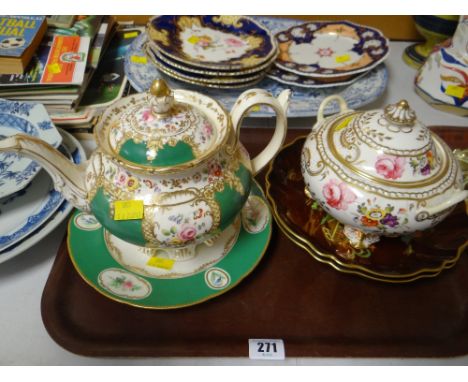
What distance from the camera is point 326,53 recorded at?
1.38 metres

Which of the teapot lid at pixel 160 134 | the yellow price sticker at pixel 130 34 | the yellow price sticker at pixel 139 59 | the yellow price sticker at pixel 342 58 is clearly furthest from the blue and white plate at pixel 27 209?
the yellow price sticker at pixel 342 58

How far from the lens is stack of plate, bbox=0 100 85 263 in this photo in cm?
80

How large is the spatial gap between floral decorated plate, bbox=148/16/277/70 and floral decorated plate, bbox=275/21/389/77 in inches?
3.3

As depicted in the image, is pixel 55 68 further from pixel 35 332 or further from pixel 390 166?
pixel 390 166

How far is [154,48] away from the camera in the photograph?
1.20 meters

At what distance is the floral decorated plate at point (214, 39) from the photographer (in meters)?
1.21

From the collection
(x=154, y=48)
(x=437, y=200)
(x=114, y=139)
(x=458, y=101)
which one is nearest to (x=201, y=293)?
(x=114, y=139)

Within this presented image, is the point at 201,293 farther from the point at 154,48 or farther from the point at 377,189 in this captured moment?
the point at 154,48

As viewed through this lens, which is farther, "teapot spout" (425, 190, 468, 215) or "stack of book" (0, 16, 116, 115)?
"stack of book" (0, 16, 116, 115)

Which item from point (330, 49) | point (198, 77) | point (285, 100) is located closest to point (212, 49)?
point (198, 77)

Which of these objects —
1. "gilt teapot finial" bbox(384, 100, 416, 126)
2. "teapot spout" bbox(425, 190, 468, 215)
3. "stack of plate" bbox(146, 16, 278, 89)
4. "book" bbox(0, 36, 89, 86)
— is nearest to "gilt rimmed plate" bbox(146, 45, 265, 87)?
"stack of plate" bbox(146, 16, 278, 89)

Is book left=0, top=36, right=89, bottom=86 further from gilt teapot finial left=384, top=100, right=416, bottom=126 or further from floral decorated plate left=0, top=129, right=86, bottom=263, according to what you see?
gilt teapot finial left=384, top=100, right=416, bottom=126

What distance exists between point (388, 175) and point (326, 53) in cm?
82

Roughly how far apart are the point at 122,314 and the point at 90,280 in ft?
0.28
